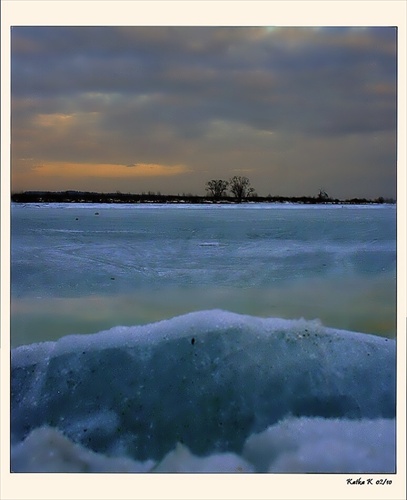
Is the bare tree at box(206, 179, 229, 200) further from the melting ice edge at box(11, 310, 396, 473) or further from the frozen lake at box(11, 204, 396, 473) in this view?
the melting ice edge at box(11, 310, 396, 473)

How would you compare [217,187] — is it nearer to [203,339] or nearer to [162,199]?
[162,199]

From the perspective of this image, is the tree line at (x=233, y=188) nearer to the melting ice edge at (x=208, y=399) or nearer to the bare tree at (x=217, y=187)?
the bare tree at (x=217, y=187)

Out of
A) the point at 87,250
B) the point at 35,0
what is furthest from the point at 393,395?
the point at 35,0

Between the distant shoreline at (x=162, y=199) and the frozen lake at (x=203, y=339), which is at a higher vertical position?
the distant shoreline at (x=162, y=199)

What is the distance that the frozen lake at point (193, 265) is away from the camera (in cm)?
194

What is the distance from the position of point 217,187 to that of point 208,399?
0.80m

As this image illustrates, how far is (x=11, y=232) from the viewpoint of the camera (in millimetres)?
1927

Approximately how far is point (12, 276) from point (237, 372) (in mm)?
917

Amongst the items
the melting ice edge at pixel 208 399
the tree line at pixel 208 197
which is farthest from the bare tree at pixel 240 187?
the melting ice edge at pixel 208 399

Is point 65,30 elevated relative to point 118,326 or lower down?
elevated

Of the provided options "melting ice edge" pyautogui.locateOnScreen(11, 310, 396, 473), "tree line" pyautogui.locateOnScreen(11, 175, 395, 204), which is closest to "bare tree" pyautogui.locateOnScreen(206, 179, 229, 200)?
"tree line" pyautogui.locateOnScreen(11, 175, 395, 204)

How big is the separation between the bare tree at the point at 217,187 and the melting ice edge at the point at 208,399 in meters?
0.46

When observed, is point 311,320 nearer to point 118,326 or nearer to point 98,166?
point 118,326

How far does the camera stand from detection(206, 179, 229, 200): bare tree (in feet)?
6.49
